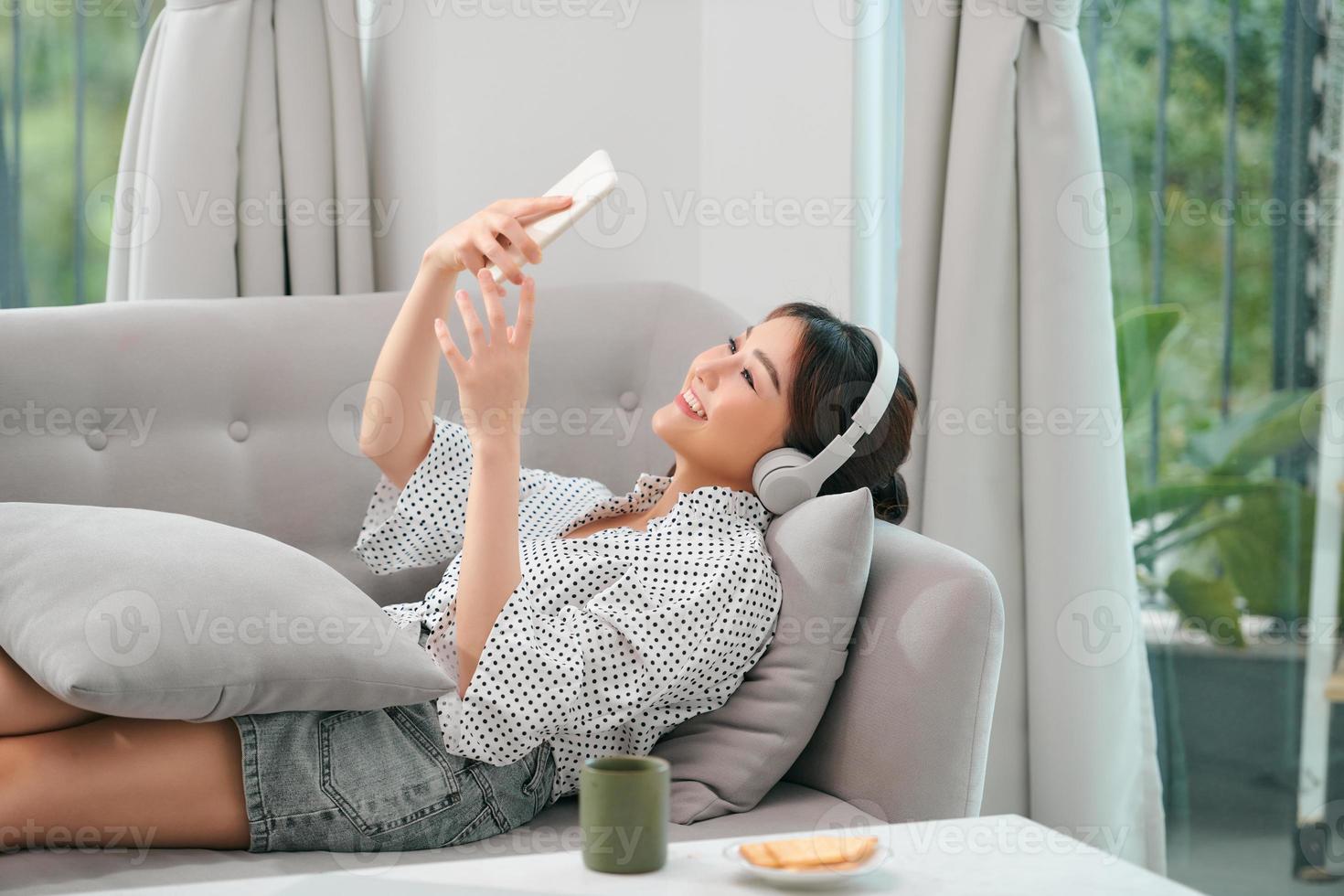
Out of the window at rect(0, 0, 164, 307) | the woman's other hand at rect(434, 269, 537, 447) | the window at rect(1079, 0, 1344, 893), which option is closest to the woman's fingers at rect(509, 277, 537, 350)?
the woman's other hand at rect(434, 269, 537, 447)

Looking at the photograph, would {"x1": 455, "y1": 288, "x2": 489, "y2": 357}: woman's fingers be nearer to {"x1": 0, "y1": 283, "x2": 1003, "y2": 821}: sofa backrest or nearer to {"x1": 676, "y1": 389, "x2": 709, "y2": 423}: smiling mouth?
{"x1": 676, "y1": 389, "x2": 709, "y2": 423}: smiling mouth

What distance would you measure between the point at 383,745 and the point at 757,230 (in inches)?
53.2

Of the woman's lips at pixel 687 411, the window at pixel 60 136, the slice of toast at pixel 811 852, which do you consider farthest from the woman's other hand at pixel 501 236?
the window at pixel 60 136

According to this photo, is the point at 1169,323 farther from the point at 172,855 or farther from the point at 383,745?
the point at 172,855

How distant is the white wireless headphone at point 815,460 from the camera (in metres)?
1.42

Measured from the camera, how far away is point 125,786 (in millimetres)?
1128

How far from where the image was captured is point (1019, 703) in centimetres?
186

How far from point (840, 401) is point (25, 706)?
91cm

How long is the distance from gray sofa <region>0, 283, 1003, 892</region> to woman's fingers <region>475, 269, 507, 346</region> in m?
0.39

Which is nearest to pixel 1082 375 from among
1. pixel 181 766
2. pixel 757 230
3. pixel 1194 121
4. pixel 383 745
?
pixel 1194 121

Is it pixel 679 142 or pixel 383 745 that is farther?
pixel 679 142

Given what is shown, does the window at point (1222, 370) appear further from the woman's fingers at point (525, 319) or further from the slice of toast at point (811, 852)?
the slice of toast at point (811, 852)

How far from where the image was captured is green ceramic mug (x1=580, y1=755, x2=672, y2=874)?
0.82 m

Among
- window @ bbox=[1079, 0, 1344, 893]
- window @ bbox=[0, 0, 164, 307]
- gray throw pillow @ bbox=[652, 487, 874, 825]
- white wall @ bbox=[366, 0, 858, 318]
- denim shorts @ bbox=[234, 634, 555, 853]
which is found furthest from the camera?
window @ bbox=[0, 0, 164, 307]
